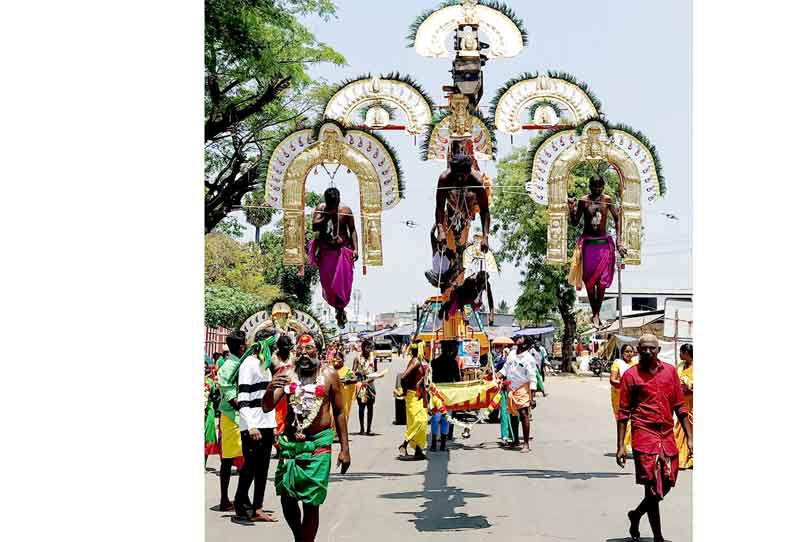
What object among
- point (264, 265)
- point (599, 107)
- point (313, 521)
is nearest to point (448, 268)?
point (599, 107)

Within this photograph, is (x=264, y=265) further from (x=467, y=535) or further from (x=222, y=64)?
(x=467, y=535)

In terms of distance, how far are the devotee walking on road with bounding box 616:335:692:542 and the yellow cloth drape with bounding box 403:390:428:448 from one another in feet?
16.5

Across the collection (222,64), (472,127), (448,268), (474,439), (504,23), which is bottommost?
(474,439)

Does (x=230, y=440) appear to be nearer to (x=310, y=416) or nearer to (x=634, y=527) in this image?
(x=310, y=416)

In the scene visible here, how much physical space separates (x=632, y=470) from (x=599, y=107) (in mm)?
4719

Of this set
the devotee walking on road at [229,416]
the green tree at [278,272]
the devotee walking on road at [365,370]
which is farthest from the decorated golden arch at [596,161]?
the green tree at [278,272]

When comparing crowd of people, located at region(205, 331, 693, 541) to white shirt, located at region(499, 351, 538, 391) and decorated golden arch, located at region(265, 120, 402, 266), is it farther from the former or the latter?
white shirt, located at region(499, 351, 538, 391)

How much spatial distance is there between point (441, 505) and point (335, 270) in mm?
2535

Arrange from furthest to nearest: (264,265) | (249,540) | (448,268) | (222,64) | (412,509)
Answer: (264,265)
(222,64)
(448,268)
(412,509)
(249,540)

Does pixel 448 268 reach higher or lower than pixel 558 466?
higher

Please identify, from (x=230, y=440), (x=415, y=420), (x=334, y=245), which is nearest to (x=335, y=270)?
(x=334, y=245)

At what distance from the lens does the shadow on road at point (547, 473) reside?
11.4 m

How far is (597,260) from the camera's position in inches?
381

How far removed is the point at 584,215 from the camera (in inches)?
381
